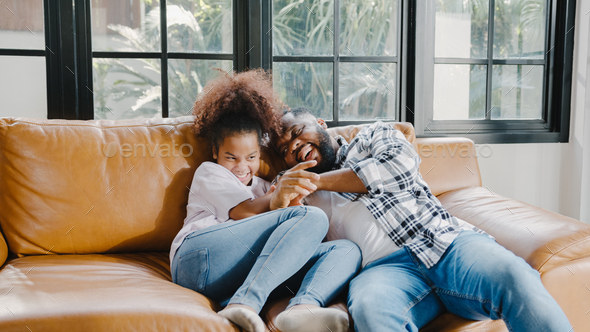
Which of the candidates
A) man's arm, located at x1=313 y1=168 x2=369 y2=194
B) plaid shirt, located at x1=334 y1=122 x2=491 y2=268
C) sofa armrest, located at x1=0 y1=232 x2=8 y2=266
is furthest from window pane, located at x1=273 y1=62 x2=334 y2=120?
sofa armrest, located at x1=0 y1=232 x2=8 y2=266

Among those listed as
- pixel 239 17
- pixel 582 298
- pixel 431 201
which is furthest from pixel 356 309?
pixel 239 17

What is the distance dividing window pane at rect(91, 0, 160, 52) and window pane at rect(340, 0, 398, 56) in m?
0.99

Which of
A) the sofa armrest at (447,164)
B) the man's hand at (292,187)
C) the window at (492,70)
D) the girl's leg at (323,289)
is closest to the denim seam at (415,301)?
the girl's leg at (323,289)

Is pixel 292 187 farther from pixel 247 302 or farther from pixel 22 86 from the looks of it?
pixel 22 86

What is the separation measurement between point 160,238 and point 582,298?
1.37 m

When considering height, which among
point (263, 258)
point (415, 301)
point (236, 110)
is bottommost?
point (415, 301)

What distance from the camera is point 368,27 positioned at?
2.12 metres

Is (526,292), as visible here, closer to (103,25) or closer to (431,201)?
(431,201)

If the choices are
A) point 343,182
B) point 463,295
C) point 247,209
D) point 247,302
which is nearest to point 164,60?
point 247,209

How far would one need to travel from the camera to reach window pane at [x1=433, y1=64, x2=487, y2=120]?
220 centimetres

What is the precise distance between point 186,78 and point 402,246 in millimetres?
1418

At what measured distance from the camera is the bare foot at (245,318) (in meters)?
0.94

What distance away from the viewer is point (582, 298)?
Result: 111 cm

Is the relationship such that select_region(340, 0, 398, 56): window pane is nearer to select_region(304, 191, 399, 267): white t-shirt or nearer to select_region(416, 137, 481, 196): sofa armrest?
select_region(416, 137, 481, 196): sofa armrest
